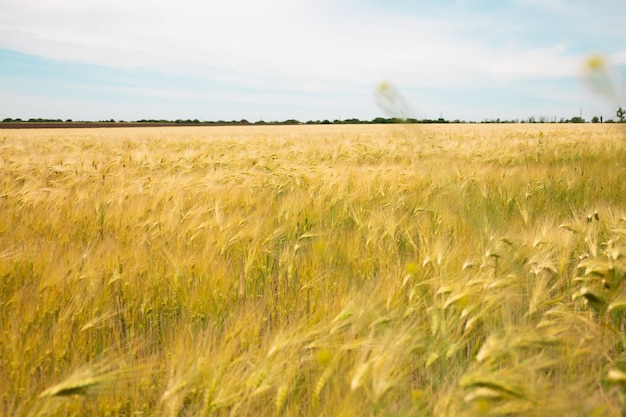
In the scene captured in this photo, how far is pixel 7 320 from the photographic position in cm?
141

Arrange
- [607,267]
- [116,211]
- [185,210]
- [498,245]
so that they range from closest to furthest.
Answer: [607,267] → [498,245] → [116,211] → [185,210]

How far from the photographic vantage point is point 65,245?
221 centimetres

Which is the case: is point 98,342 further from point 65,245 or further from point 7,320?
point 65,245

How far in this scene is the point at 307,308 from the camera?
5.37ft

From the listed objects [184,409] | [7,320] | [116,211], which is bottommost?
[184,409]

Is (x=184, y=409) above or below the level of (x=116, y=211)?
below

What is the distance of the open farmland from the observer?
0.98 meters

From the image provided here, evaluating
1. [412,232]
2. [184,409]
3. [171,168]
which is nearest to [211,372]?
[184,409]

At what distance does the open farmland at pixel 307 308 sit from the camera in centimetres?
98

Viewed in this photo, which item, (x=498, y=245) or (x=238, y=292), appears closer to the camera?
(x=498, y=245)

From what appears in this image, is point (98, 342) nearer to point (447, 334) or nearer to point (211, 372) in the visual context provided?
point (211, 372)

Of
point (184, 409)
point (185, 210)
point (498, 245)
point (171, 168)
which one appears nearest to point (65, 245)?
point (185, 210)

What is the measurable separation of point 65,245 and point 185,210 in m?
0.80

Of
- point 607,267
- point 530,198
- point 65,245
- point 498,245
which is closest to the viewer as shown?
point 607,267
